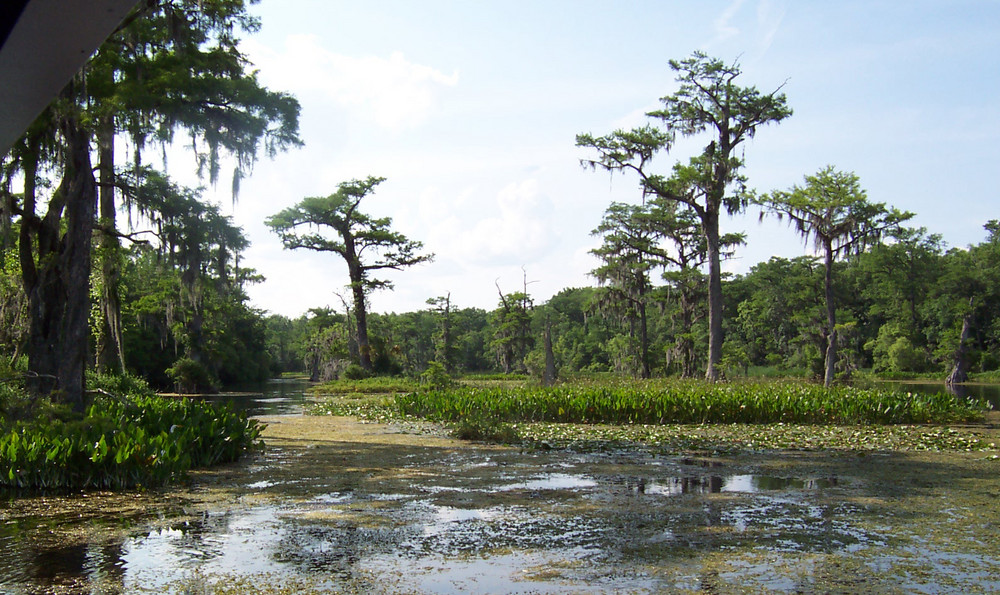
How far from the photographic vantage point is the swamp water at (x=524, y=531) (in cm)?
496

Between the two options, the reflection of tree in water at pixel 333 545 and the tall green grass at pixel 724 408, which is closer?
the reflection of tree in water at pixel 333 545

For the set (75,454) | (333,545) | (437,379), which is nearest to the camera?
(333,545)

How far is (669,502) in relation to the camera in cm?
764

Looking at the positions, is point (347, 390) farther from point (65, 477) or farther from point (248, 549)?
point (248, 549)

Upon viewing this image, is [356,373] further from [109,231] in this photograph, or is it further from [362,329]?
[109,231]

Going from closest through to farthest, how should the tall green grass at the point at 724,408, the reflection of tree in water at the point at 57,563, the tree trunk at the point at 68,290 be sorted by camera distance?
the reflection of tree in water at the point at 57,563, the tree trunk at the point at 68,290, the tall green grass at the point at 724,408

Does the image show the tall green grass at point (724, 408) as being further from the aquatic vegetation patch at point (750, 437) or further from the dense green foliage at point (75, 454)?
the dense green foliage at point (75, 454)

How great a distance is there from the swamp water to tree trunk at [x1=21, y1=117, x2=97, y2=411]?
13.9 ft

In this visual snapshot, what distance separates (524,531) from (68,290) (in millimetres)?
9736

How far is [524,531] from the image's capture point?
21.0ft

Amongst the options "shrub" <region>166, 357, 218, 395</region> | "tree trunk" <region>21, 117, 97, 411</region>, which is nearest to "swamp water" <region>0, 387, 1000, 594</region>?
"tree trunk" <region>21, 117, 97, 411</region>

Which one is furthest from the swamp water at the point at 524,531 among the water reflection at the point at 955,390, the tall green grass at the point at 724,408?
the water reflection at the point at 955,390

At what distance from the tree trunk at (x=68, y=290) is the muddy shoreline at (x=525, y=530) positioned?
4.09m

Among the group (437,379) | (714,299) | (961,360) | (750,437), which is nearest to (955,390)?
(961,360)
